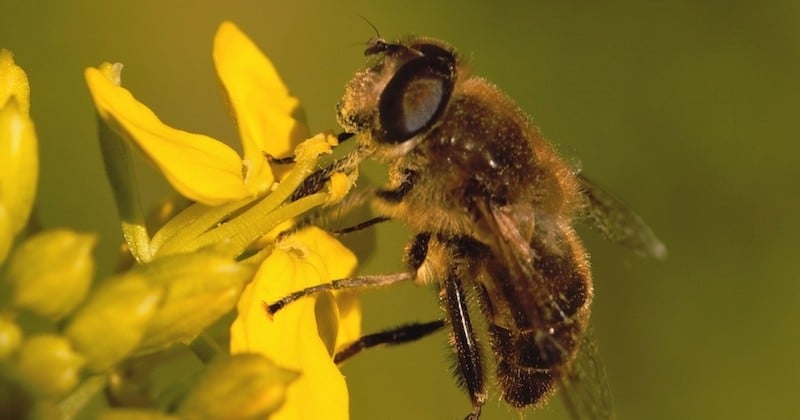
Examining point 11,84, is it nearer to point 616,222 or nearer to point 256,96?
point 256,96

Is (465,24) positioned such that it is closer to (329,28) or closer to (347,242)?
(329,28)

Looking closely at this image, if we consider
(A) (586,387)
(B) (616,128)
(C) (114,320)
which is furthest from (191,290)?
(B) (616,128)

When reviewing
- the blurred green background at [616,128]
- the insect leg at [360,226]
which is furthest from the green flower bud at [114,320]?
the blurred green background at [616,128]

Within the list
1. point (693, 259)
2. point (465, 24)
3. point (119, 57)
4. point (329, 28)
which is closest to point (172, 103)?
point (119, 57)

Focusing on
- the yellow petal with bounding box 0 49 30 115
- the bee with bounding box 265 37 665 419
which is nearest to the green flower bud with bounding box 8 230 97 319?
the yellow petal with bounding box 0 49 30 115

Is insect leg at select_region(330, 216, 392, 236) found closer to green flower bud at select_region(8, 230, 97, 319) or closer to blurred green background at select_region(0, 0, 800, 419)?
green flower bud at select_region(8, 230, 97, 319)

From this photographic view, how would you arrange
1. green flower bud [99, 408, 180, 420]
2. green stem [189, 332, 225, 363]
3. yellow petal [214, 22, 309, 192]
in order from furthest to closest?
1. yellow petal [214, 22, 309, 192]
2. green stem [189, 332, 225, 363]
3. green flower bud [99, 408, 180, 420]

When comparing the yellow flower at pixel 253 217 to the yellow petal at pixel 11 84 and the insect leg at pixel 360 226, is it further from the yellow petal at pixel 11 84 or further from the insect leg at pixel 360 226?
the yellow petal at pixel 11 84
